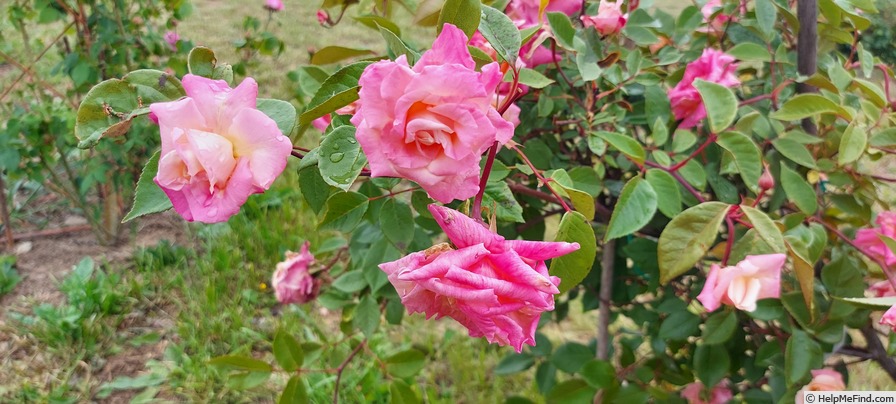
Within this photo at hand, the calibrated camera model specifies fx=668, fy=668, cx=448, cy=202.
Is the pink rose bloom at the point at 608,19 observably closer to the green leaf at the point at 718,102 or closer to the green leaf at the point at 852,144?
the green leaf at the point at 718,102

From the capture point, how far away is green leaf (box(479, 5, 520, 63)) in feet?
1.48

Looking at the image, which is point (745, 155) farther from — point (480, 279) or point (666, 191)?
point (480, 279)

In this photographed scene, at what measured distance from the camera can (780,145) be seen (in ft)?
2.58

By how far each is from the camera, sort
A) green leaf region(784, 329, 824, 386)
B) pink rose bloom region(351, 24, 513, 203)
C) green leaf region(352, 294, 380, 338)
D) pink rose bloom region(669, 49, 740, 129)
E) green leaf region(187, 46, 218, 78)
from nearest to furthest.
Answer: pink rose bloom region(351, 24, 513, 203) → green leaf region(187, 46, 218, 78) → green leaf region(784, 329, 824, 386) → pink rose bloom region(669, 49, 740, 129) → green leaf region(352, 294, 380, 338)

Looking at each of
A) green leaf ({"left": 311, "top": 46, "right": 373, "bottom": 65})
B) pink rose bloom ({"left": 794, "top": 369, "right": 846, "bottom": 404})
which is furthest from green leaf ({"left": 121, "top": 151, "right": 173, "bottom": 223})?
pink rose bloom ({"left": 794, "top": 369, "right": 846, "bottom": 404})

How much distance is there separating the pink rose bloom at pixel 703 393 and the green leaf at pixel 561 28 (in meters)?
0.61

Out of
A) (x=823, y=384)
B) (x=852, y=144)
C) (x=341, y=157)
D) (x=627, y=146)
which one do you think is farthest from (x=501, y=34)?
(x=823, y=384)

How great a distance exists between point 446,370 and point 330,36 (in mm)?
2563

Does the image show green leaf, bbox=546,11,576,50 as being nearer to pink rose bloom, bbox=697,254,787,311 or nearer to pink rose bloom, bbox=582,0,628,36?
pink rose bloom, bbox=582,0,628,36

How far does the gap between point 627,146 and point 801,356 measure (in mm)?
306

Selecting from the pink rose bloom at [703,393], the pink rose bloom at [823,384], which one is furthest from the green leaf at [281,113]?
the pink rose bloom at [703,393]

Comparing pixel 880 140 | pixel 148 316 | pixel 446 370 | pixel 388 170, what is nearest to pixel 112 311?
pixel 148 316

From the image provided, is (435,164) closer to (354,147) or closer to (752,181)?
(354,147)

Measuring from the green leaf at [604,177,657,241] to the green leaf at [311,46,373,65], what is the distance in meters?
0.28
